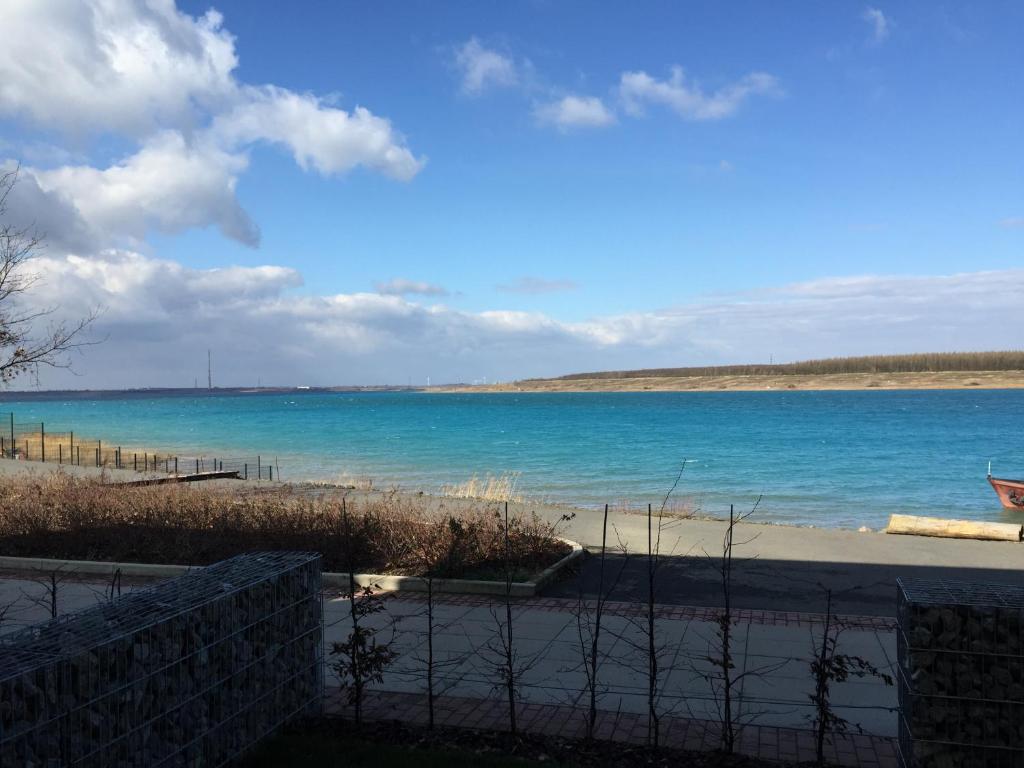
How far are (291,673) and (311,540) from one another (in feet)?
20.0

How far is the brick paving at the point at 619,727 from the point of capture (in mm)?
5164

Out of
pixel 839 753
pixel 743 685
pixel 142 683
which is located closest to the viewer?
pixel 142 683

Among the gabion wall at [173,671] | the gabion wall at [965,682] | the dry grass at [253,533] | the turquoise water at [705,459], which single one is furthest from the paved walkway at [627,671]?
the turquoise water at [705,459]

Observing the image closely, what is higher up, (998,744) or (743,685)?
(998,744)

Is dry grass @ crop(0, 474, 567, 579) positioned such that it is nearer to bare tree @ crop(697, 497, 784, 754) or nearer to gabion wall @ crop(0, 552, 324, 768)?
bare tree @ crop(697, 497, 784, 754)

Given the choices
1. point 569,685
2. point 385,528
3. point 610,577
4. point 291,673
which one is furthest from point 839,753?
point 385,528

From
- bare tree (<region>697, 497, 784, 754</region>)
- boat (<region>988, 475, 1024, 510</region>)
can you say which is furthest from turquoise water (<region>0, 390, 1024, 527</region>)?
bare tree (<region>697, 497, 784, 754</region>)

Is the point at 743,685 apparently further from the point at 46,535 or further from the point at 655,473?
the point at 655,473

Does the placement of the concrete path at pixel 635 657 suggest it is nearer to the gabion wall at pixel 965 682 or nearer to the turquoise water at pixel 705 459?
the gabion wall at pixel 965 682

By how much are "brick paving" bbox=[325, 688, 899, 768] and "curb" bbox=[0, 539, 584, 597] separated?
8.88 feet

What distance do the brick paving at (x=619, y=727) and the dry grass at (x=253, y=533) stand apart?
402 cm

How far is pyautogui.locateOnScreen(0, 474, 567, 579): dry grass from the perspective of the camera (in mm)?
10695

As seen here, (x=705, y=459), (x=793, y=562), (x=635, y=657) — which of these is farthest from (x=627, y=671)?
(x=705, y=459)

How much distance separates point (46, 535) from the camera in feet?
40.4
